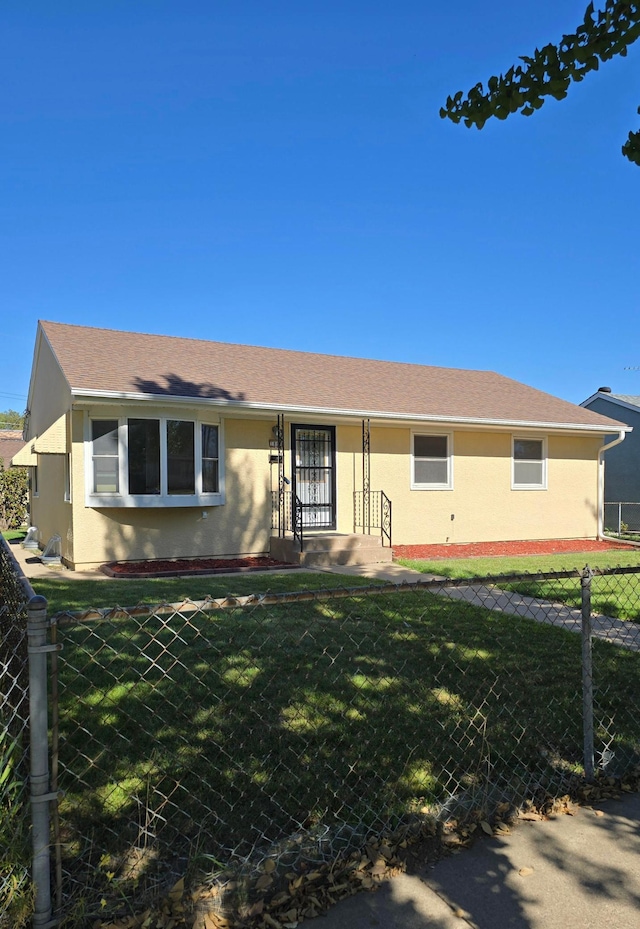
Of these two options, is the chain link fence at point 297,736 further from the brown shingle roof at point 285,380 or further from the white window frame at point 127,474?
the brown shingle roof at point 285,380

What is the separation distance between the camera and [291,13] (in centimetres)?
1005

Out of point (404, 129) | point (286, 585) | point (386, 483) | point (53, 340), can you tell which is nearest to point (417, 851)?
point (286, 585)

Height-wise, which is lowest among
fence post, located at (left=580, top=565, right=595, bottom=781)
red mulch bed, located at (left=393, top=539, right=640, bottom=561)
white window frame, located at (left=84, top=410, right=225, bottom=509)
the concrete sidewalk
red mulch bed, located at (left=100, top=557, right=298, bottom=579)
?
red mulch bed, located at (left=393, top=539, right=640, bottom=561)

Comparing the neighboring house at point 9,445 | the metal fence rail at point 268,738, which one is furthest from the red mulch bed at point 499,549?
the neighboring house at point 9,445

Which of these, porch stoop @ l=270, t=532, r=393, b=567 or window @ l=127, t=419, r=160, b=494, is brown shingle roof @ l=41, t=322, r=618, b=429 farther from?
porch stoop @ l=270, t=532, r=393, b=567

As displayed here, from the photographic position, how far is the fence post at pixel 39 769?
1.97m

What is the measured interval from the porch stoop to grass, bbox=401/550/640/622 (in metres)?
0.70

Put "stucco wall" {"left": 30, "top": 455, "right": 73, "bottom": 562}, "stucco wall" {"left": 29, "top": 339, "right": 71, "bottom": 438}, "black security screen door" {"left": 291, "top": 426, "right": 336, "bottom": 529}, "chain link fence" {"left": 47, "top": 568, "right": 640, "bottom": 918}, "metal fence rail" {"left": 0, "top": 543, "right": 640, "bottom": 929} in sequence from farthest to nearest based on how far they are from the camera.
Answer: "black security screen door" {"left": 291, "top": 426, "right": 336, "bottom": 529} < "stucco wall" {"left": 29, "top": 339, "right": 71, "bottom": 438} < "stucco wall" {"left": 30, "top": 455, "right": 73, "bottom": 562} < "chain link fence" {"left": 47, "top": 568, "right": 640, "bottom": 918} < "metal fence rail" {"left": 0, "top": 543, "right": 640, "bottom": 929}

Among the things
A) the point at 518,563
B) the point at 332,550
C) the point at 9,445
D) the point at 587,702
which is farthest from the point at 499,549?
the point at 9,445

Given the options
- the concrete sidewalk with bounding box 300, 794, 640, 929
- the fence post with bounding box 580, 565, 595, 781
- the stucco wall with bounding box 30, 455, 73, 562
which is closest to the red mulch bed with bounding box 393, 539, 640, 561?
the stucco wall with bounding box 30, 455, 73, 562

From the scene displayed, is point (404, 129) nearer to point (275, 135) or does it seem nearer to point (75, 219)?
point (275, 135)

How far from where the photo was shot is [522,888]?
2309mm

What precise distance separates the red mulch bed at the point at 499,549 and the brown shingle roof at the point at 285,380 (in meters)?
3.13

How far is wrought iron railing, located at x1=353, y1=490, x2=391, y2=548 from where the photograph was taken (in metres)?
13.7
